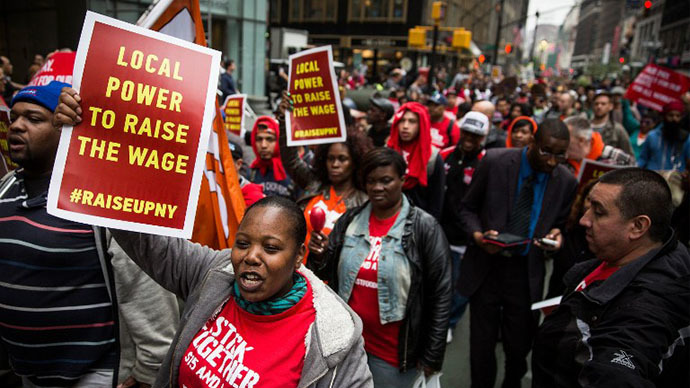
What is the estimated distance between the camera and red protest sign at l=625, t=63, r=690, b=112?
24.3ft

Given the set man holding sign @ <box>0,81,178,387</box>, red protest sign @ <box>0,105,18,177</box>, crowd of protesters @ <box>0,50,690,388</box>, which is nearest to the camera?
crowd of protesters @ <box>0,50,690,388</box>

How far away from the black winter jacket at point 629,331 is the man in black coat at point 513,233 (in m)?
1.25

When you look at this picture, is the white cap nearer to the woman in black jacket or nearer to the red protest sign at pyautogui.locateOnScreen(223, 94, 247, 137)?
the woman in black jacket

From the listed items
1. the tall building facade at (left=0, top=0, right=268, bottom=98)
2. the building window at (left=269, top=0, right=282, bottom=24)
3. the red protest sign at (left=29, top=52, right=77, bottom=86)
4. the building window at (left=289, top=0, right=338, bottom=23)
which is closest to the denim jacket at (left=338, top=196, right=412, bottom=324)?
the red protest sign at (left=29, top=52, right=77, bottom=86)

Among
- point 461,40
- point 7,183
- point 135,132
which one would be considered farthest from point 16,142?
point 461,40

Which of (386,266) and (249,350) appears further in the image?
(386,266)

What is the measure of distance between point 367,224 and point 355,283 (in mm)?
375

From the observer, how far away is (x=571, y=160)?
492 centimetres

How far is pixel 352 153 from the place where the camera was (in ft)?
12.1

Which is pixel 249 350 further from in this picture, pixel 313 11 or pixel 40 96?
pixel 313 11

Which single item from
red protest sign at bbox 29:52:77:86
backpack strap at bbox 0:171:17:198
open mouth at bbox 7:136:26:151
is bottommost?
backpack strap at bbox 0:171:17:198

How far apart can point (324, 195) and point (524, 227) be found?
1446 mm

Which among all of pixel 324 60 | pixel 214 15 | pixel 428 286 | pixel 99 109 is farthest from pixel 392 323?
pixel 214 15

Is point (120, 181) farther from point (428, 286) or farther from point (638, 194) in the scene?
point (638, 194)
